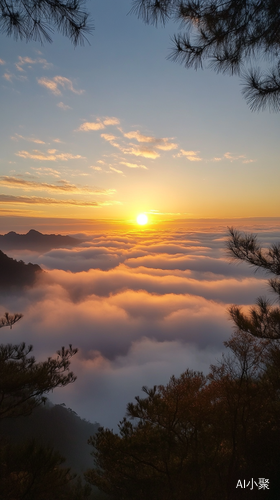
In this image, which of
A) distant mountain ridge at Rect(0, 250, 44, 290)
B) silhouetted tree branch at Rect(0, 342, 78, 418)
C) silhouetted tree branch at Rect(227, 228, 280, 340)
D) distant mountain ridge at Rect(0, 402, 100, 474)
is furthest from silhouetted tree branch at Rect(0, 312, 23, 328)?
distant mountain ridge at Rect(0, 250, 44, 290)

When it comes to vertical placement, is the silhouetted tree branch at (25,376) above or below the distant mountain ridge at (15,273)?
below

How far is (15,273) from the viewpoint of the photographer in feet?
386

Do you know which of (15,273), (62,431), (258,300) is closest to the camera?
(258,300)

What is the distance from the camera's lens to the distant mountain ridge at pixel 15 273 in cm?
10945

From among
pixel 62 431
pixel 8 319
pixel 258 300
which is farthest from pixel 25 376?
pixel 62 431

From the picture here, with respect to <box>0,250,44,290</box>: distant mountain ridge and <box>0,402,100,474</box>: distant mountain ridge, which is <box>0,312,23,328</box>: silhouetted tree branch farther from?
<box>0,250,44,290</box>: distant mountain ridge

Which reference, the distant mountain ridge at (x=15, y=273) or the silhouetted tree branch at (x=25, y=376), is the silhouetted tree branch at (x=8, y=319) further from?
the distant mountain ridge at (x=15, y=273)

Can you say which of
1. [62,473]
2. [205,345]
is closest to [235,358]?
[62,473]

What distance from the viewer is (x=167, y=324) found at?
5694 inches

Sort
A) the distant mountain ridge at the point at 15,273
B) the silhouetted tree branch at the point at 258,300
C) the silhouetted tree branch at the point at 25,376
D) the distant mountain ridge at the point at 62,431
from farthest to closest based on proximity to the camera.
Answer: the distant mountain ridge at the point at 15,273 → the distant mountain ridge at the point at 62,431 → the silhouetted tree branch at the point at 25,376 → the silhouetted tree branch at the point at 258,300

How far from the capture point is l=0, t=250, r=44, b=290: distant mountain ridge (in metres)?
109

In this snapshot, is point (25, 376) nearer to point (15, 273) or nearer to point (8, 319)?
point (8, 319)

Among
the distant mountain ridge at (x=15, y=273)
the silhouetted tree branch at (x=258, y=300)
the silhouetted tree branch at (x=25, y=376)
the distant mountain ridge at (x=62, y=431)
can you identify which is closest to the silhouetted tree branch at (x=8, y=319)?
the silhouetted tree branch at (x=25, y=376)

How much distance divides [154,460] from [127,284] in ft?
614
